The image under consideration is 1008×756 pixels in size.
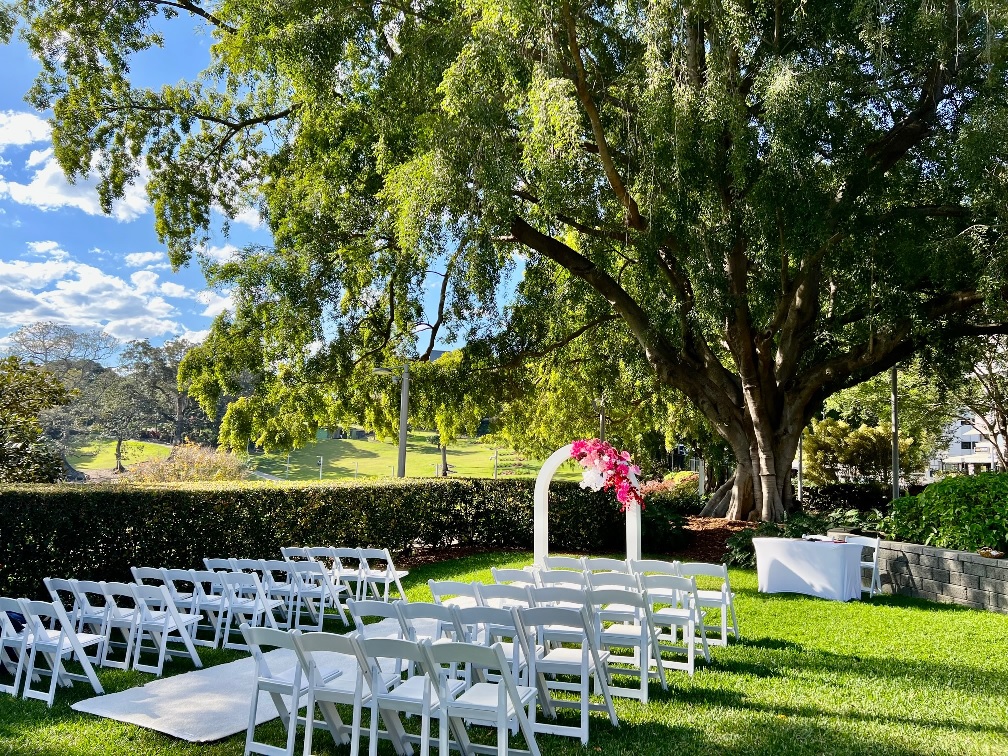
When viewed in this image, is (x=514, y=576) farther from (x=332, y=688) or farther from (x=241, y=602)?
(x=241, y=602)

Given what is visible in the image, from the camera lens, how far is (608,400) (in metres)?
19.5

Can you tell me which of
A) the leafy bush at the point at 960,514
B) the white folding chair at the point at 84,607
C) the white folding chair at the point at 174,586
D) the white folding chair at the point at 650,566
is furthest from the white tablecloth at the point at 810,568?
the white folding chair at the point at 84,607

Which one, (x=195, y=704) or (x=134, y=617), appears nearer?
A: (x=195, y=704)

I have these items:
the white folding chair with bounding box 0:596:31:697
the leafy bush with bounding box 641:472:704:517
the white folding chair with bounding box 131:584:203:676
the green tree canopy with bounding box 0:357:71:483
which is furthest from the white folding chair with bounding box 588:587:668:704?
the green tree canopy with bounding box 0:357:71:483

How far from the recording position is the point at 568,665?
185 inches

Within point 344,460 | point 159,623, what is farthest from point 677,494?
point 344,460

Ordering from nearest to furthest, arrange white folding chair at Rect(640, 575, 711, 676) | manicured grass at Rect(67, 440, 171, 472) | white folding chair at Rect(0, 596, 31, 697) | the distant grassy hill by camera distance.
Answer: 1. white folding chair at Rect(0, 596, 31, 697)
2. white folding chair at Rect(640, 575, 711, 676)
3. the distant grassy hill
4. manicured grass at Rect(67, 440, 171, 472)

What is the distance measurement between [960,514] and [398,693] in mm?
8226

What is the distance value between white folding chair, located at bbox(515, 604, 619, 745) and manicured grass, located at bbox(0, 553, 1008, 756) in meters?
0.10

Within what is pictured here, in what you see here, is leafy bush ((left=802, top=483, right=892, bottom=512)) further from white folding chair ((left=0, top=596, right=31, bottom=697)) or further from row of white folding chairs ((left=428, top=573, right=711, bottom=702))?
white folding chair ((left=0, top=596, right=31, bottom=697))

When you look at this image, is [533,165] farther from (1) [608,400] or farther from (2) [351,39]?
(1) [608,400]

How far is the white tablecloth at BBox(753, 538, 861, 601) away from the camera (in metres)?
9.09

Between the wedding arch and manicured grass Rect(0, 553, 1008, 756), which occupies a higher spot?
the wedding arch

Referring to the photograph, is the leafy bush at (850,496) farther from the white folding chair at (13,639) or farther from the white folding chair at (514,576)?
the white folding chair at (13,639)
